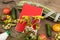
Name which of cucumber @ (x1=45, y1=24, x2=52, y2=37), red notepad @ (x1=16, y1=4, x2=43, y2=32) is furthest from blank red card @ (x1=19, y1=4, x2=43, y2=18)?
cucumber @ (x1=45, y1=24, x2=52, y2=37)

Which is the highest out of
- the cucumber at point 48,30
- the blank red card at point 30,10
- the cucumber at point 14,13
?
the blank red card at point 30,10

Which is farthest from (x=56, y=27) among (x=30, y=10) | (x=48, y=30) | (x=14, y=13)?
(x=14, y=13)

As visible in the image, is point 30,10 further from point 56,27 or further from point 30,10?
point 56,27

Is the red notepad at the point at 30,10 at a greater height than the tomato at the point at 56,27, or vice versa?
the red notepad at the point at 30,10

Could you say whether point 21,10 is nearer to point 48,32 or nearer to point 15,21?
point 15,21

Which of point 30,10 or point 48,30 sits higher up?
point 30,10

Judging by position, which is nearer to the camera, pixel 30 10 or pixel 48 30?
pixel 48 30

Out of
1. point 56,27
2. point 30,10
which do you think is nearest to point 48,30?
point 56,27

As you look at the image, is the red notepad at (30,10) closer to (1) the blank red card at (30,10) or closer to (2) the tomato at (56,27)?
(1) the blank red card at (30,10)

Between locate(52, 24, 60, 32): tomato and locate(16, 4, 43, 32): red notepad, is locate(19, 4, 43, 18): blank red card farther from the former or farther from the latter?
locate(52, 24, 60, 32): tomato

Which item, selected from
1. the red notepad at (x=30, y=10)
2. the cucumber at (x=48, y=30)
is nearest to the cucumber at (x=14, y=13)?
the red notepad at (x=30, y=10)

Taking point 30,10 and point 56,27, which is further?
point 30,10

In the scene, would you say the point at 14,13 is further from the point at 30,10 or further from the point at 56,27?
the point at 56,27

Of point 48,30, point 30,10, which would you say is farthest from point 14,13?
point 48,30
